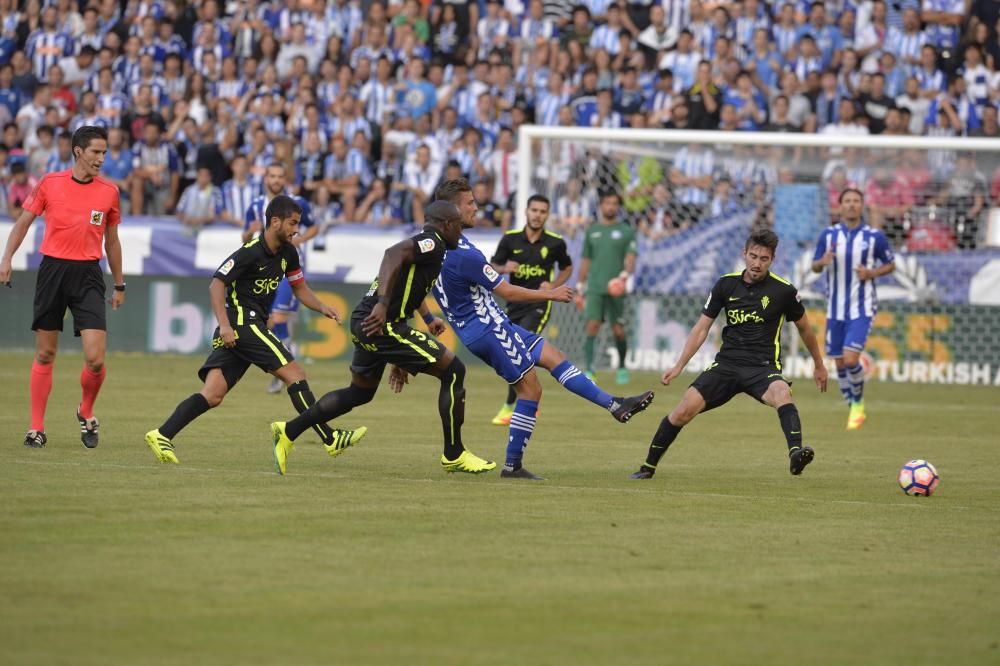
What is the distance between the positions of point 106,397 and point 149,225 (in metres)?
7.03

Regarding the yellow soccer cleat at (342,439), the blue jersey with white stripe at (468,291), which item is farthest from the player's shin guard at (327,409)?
the blue jersey with white stripe at (468,291)

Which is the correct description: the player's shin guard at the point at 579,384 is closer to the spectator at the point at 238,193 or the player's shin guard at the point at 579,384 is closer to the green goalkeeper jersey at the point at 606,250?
the green goalkeeper jersey at the point at 606,250

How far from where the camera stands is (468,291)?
1152cm

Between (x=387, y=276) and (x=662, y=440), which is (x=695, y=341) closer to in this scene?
(x=662, y=440)

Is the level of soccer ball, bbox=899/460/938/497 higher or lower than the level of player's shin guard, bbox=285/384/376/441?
lower

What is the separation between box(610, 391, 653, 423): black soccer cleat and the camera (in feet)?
35.4

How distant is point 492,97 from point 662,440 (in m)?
14.4

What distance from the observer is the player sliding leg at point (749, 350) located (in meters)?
11.5

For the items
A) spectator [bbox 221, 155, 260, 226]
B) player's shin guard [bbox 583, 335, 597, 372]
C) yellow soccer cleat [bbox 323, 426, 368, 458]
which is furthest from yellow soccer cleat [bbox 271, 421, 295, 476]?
spectator [bbox 221, 155, 260, 226]

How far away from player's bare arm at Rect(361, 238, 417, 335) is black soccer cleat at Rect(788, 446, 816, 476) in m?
3.00

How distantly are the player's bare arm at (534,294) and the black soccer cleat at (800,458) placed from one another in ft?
6.24

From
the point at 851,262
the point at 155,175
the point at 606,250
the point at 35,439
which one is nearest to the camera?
the point at 35,439

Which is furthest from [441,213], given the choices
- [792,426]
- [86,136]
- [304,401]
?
[792,426]

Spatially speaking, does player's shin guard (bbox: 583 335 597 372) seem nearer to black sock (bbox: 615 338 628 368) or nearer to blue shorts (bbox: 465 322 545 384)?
black sock (bbox: 615 338 628 368)
